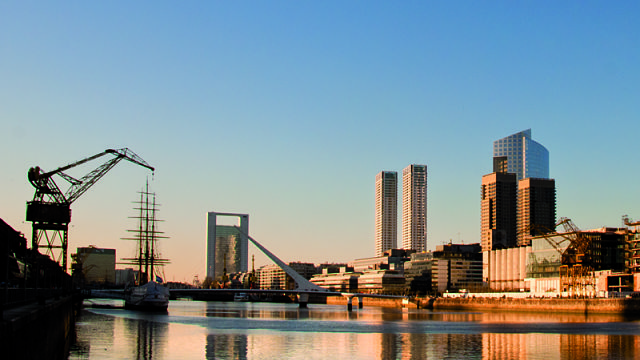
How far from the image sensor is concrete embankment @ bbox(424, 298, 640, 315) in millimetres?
114438

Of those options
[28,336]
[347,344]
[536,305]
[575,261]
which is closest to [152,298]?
[536,305]

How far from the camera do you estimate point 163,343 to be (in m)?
53.6

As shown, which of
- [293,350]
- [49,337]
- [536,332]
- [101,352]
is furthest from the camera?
[536,332]

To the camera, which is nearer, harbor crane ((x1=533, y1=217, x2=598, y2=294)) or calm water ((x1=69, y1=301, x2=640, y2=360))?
calm water ((x1=69, y1=301, x2=640, y2=360))

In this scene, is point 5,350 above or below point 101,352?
above

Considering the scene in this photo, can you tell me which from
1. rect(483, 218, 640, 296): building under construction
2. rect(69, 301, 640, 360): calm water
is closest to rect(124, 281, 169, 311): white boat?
rect(69, 301, 640, 360): calm water

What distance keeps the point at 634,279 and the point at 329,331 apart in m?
82.7

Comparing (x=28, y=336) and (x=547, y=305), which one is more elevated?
(x=28, y=336)

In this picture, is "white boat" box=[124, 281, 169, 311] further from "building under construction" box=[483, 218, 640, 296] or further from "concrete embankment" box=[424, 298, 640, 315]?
"building under construction" box=[483, 218, 640, 296]

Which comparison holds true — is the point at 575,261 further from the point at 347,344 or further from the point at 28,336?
the point at 28,336

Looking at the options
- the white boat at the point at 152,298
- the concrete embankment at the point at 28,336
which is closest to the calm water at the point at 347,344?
the concrete embankment at the point at 28,336

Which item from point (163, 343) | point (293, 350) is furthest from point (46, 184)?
point (293, 350)

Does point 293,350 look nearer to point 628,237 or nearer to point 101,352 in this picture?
point 101,352

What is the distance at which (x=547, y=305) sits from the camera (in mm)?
135625
